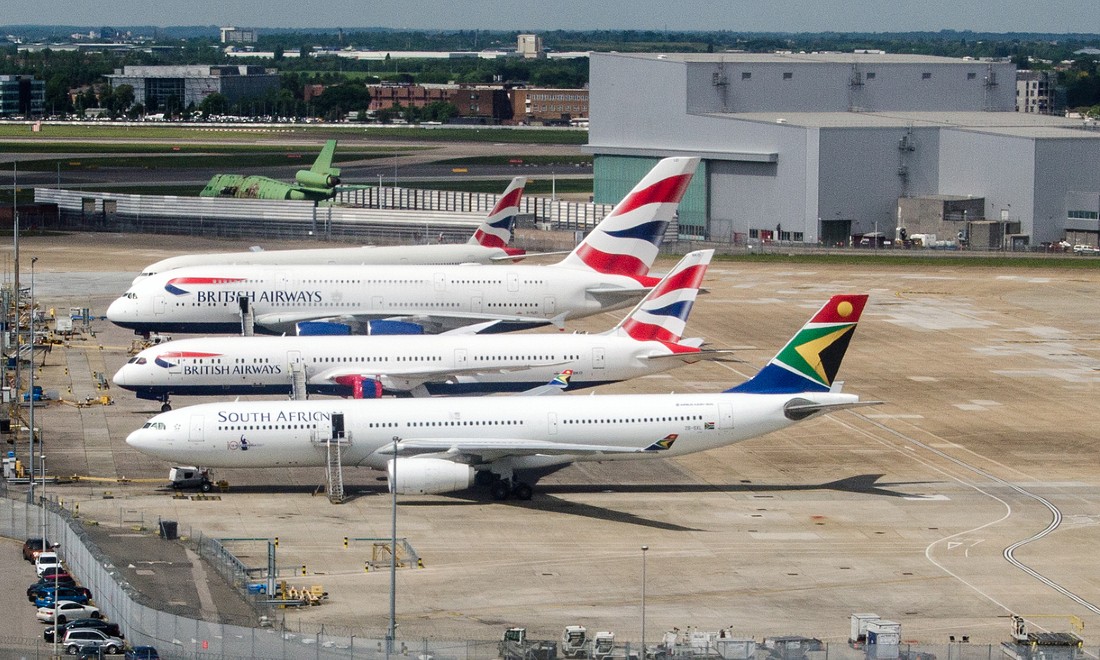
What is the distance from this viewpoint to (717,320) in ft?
388

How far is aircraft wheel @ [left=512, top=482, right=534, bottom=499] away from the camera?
68.2 metres

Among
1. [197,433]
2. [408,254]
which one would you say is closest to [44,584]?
[197,433]

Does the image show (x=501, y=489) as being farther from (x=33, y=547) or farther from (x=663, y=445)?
(x=33, y=547)

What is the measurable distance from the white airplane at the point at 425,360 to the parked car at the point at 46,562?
75.4 ft

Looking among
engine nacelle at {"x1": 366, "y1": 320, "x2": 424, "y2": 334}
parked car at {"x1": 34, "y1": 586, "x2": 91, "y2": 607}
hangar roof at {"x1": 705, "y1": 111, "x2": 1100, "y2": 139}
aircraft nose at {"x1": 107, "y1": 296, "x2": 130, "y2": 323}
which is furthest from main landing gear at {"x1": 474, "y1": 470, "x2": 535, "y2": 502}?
hangar roof at {"x1": 705, "y1": 111, "x2": 1100, "y2": 139}

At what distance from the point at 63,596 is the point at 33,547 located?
7605 millimetres

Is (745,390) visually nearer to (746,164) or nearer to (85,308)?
(85,308)

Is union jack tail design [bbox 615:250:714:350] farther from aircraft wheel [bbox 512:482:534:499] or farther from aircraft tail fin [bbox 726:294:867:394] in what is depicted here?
aircraft wheel [bbox 512:482:534:499]

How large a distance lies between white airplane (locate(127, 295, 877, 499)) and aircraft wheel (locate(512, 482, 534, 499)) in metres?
0.04

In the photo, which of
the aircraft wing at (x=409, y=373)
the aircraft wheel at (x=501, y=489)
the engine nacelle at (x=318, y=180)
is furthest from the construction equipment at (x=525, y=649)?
the engine nacelle at (x=318, y=180)

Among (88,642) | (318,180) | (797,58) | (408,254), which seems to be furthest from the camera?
(318,180)

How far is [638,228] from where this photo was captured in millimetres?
102188

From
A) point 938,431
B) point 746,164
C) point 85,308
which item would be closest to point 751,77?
point 746,164

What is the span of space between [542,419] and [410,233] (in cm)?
10148
